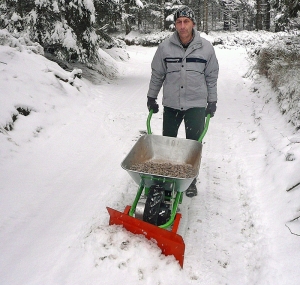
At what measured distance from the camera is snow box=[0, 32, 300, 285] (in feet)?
8.62

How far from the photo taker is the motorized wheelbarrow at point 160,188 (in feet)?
8.54

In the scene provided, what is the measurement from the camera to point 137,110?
741cm

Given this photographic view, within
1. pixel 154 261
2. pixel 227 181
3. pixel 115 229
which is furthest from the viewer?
pixel 227 181

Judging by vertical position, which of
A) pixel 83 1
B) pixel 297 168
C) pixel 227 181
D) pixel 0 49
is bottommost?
pixel 227 181

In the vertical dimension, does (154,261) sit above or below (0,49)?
below

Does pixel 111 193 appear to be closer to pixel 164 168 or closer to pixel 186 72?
pixel 164 168

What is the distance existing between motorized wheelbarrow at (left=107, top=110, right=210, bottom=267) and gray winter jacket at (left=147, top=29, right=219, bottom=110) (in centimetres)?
51

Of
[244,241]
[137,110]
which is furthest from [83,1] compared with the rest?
[244,241]

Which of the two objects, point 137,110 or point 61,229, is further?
point 137,110

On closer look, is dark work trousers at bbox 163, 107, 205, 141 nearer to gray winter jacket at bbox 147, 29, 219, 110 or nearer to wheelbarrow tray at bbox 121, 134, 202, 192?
gray winter jacket at bbox 147, 29, 219, 110

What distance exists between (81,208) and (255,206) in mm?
2138

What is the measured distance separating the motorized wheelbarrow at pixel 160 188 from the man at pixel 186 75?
1.33 ft

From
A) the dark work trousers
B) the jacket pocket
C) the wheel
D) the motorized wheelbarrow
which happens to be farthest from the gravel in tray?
the jacket pocket

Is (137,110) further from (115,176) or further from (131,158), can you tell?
(131,158)
